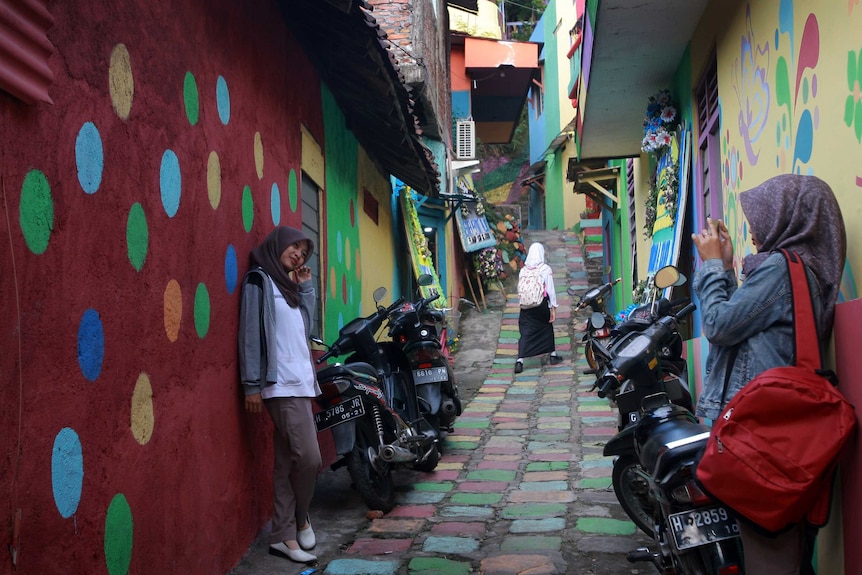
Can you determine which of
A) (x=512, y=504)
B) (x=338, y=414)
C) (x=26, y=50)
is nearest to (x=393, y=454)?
(x=338, y=414)

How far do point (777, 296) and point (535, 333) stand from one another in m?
9.14

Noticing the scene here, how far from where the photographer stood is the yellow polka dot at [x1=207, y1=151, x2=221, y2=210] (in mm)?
3975

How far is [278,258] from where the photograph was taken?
4594 mm

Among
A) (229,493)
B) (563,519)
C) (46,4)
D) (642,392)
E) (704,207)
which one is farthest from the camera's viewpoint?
(704,207)

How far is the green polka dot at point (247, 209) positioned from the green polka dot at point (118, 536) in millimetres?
2066

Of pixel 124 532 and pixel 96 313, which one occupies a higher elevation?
pixel 96 313

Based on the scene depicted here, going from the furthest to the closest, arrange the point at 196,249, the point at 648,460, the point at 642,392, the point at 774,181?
the point at 642,392 < the point at 196,249 < the point at 648,460 < the point at 774,181

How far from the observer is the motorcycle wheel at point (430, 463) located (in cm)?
623

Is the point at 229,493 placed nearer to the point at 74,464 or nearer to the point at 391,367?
the point at 74,464

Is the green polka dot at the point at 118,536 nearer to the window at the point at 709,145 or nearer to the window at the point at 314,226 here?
the window at the point at 314,226

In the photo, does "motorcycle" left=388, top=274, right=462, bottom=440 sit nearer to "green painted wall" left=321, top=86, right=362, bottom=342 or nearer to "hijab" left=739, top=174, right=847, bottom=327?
"green painted wall" left=321, top=86, right=362, bottom=342

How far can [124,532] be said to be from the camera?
284 centimetres

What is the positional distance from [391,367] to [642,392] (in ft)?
8.65

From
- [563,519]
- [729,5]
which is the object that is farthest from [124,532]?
[729,5]
